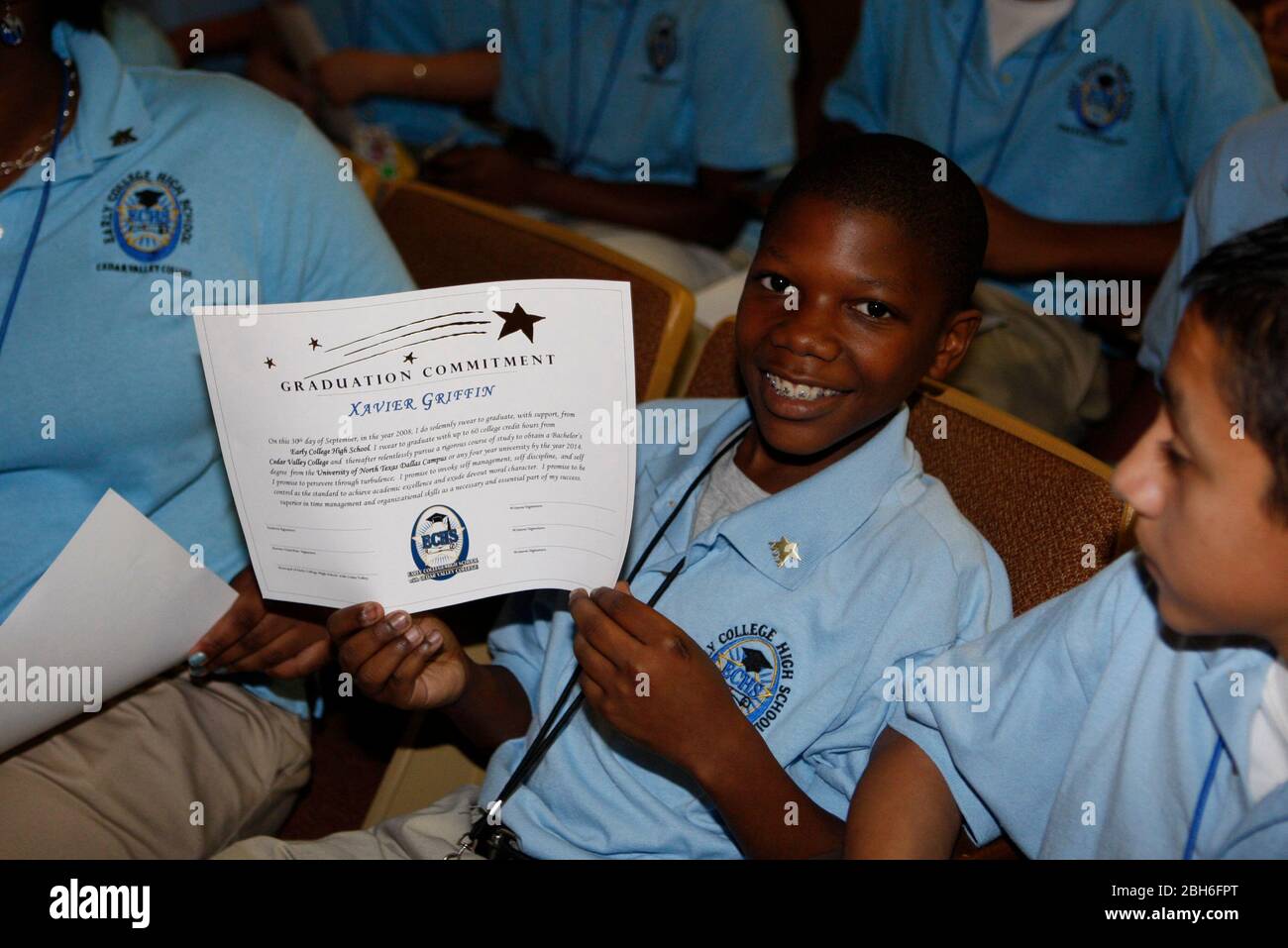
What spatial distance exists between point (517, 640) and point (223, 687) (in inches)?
15.5

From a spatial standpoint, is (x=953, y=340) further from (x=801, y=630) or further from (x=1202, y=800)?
(x=1202, y=800)

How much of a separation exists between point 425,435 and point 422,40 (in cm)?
243

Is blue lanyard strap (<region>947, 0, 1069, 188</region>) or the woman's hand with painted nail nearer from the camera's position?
the woman's hand with painted nail

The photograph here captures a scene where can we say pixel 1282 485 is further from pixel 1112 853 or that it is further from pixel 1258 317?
pixel 1112 853

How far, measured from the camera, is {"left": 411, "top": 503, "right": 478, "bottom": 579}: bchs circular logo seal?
1.09m

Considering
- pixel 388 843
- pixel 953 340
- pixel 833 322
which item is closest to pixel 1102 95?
pixel 953 340

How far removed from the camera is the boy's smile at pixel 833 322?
1.19 meters

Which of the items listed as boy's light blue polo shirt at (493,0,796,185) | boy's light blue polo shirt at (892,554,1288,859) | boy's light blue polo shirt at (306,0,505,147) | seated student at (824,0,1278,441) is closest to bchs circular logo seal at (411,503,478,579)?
boy's light blue polo shirt at (892,554,1288,859)

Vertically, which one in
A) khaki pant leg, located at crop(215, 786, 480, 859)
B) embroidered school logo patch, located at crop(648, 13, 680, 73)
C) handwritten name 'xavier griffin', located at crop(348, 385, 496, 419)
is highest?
embroidered school logo patch, located at crop(648, 13, 680, 73)

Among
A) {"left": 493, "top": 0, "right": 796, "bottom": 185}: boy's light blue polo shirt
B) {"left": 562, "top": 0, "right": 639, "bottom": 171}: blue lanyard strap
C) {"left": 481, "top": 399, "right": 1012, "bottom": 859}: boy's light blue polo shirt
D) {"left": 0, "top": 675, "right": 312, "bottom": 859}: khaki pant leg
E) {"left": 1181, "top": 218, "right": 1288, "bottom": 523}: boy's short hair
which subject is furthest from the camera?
{"left": 562, "top": 0, "right": 639, "bottom": 171}: blue lanyard strap

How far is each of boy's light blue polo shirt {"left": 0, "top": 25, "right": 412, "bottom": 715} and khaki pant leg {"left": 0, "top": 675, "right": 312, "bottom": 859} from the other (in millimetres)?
175

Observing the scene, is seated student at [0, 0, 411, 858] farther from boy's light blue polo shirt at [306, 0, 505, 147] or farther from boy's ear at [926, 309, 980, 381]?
boy's light blue polo shirt at [306, 0, 505, 147]
